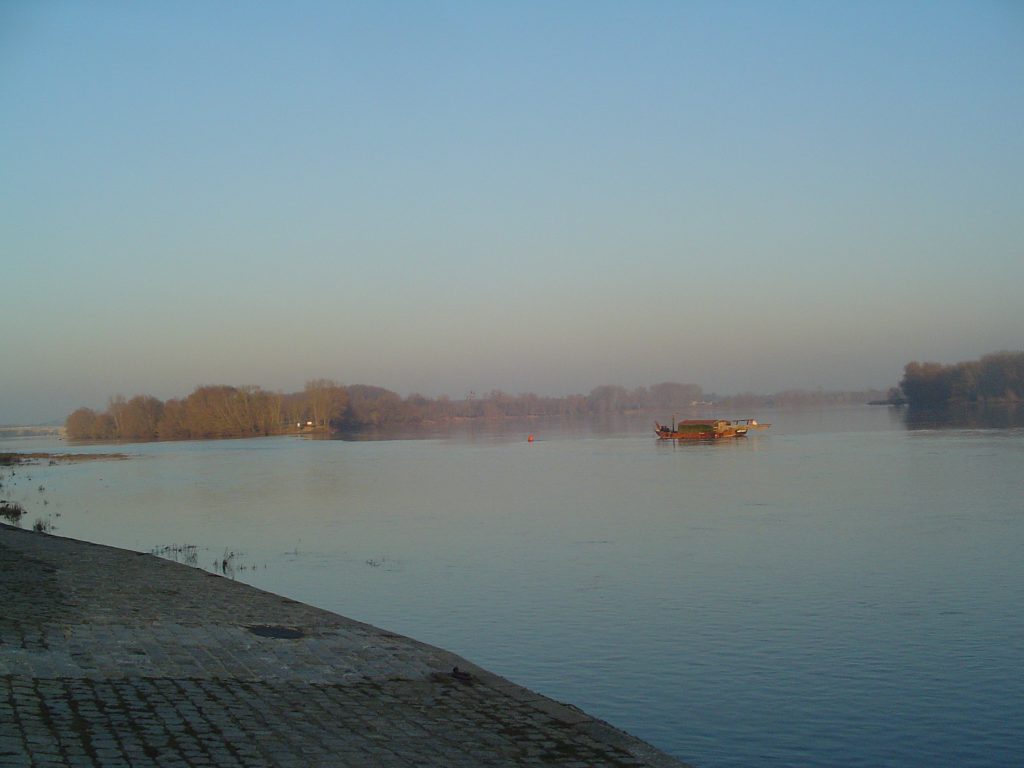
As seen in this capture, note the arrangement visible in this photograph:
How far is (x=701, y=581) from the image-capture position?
15227mm

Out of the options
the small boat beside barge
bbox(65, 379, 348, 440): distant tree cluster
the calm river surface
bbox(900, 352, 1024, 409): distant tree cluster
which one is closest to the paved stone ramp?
the calm river surface

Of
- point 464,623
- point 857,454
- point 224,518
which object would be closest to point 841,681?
point 464,623

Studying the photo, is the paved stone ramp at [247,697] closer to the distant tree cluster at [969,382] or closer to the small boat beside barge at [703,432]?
the small boat beside barge at [703,432]

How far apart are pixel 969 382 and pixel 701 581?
11296 cm

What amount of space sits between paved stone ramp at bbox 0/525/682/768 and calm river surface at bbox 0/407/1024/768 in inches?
55.2

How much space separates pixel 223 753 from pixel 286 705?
1.33 m

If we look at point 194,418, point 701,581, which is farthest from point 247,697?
A: point 194,418

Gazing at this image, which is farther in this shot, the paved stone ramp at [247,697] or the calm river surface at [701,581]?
the calm river surface at [701,581]

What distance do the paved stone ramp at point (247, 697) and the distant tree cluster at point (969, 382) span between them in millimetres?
119012

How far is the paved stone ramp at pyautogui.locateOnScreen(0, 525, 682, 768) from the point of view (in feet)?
20.6

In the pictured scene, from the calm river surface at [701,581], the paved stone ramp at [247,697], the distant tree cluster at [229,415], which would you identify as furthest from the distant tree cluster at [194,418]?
the paved stone ramp at [247,697]

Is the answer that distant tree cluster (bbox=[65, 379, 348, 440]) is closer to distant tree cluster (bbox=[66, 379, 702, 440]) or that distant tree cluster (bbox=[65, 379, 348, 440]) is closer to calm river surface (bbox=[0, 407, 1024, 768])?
distant tree cluster (bbox=[66, 379, 702, 440])

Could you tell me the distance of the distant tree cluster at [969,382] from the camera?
113500mm

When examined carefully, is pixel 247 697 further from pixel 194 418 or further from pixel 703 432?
pixel 194 418
